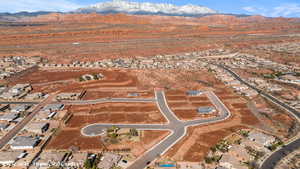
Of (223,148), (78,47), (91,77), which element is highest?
(78,47)

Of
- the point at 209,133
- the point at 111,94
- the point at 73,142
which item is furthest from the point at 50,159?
the point at 111,94

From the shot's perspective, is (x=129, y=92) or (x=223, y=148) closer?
(x=223, y=148)

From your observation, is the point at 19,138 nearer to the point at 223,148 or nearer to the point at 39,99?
the point at 39,99

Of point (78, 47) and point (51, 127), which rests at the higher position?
point (78, 47)

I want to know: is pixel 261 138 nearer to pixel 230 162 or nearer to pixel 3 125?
pixel 230 162

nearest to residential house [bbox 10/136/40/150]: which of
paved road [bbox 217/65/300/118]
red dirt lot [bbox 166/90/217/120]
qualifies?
red dirt lot [bbox 166/90/217/120]

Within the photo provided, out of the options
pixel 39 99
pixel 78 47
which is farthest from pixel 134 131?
pixel 78 47

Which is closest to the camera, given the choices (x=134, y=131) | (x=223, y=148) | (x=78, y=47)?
(x=223, y=148)

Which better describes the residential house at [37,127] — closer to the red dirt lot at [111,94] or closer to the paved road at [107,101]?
the paved road at [107,101]

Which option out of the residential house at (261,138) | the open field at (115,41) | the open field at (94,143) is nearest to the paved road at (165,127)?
the open field at (94,143)
